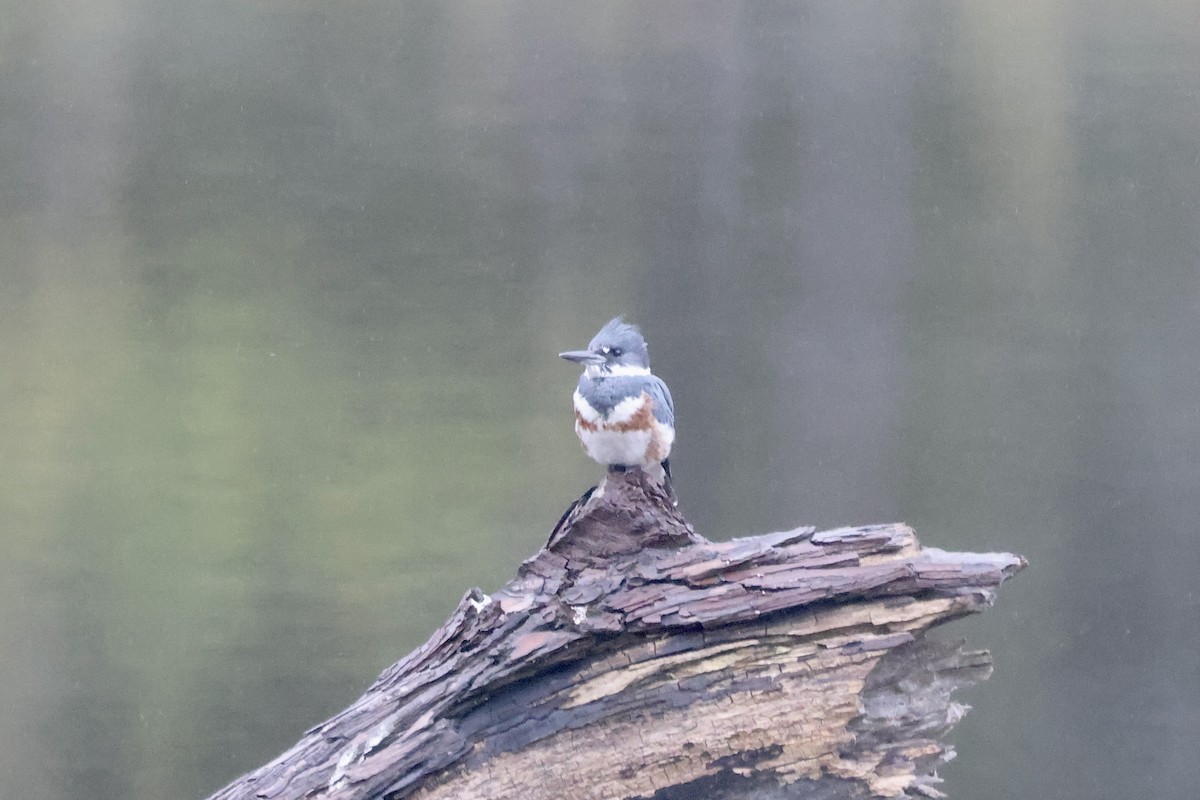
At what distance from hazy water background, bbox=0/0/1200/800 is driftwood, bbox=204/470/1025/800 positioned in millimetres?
843

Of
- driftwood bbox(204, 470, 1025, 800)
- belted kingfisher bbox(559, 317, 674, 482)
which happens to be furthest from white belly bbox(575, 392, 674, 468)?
driftwood bbox(204, 470, 1025, 800)

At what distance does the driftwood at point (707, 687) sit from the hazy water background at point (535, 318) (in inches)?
33.2

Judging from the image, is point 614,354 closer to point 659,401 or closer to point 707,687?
point 659,401

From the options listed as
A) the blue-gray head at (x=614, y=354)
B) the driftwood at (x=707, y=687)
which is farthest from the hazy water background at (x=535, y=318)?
the driftwood at (x=707, y=687)

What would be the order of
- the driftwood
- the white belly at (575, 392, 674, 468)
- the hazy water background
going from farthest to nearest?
the hazy water background < the white belly at (575, 392, 674, 468) < the driftwood

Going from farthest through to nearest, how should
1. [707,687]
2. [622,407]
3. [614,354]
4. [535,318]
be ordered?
[535,318], [614,354], [622,407], [707,687]

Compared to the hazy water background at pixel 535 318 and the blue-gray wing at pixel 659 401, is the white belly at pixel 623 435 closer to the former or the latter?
the blue-gray wing at pixel 659 401

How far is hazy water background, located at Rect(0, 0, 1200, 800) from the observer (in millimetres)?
2074

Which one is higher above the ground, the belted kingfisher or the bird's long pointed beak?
the bird's long pointed beak

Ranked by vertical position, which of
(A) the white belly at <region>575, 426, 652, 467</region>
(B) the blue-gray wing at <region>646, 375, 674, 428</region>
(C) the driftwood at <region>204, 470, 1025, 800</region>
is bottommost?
(C) the driftwood at <region>204, 470, 1025, 800</region>

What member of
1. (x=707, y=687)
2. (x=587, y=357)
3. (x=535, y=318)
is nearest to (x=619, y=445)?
(x=587, y=357)

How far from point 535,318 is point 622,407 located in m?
0.65

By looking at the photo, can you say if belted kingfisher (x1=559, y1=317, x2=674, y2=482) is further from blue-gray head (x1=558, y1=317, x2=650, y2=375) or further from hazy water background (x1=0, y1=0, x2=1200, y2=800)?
hazy water background (x1=0, y1=0, x2=1200, y2=800)

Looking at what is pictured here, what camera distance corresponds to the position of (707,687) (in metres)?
1.26
